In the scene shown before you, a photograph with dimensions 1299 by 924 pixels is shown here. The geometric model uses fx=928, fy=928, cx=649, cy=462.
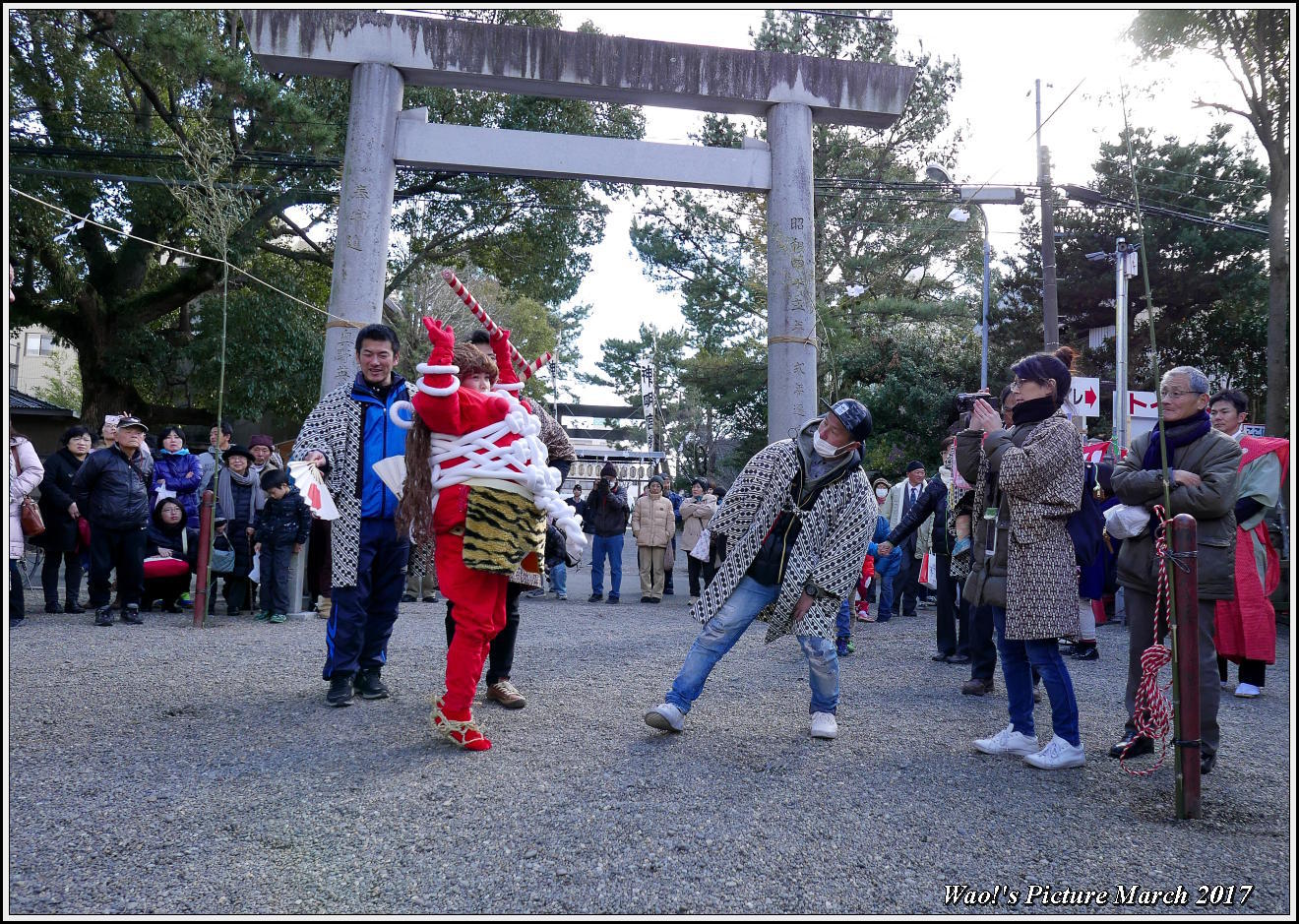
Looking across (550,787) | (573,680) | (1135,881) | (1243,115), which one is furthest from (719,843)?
(1243,115)

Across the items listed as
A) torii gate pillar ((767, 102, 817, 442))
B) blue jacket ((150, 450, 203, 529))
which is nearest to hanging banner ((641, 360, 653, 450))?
torii gate pillar ((767, 102, 817, 442))

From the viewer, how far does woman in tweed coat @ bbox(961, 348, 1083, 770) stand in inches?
157

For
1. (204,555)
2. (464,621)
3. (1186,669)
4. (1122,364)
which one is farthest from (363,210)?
(1122,364)

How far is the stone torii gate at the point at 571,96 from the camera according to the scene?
9.32m

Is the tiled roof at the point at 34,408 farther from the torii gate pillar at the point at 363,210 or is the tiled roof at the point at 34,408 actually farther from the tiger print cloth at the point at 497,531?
the tiger print cloth at the point at 497,531

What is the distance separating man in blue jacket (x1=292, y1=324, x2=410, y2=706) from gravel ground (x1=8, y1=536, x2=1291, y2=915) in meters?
0.41

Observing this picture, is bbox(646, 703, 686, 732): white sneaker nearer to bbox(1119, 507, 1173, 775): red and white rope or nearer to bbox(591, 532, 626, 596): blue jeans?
bbox(1119, 507, 1173, 775): red and white rope

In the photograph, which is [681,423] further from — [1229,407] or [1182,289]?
[1229,407]

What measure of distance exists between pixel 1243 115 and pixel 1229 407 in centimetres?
570

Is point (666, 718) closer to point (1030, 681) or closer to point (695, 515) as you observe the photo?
point (1030, 681)

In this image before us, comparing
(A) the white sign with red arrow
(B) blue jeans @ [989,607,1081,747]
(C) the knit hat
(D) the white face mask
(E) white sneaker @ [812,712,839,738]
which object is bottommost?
(E) white sneaker @ [812,712,839,738]

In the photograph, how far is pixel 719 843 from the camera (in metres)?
3.07

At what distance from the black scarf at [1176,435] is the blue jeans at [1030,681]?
958mm

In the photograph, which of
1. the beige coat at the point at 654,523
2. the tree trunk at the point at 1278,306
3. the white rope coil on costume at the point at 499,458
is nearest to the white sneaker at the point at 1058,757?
the white rope coil on costume at the point at 499,458
